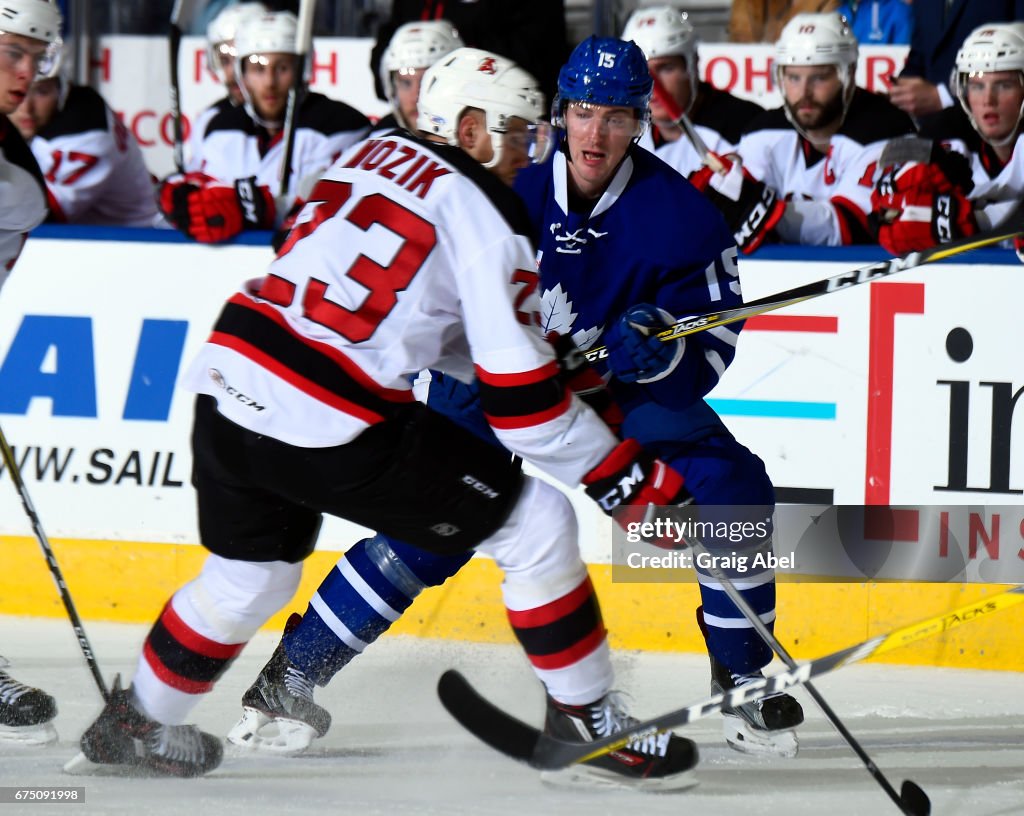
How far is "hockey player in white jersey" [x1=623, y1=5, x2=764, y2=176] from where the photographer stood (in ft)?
14.2

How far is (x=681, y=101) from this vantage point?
4324 millimetres

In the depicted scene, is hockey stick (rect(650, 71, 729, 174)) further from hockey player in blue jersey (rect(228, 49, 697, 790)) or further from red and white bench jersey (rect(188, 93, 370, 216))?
hockey player in blue jersey (rect(228, 49, 697, 790))

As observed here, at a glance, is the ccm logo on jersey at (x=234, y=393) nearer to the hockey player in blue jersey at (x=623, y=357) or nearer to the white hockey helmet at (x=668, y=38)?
the hockey player in blue jersey at (x=623, y=357)

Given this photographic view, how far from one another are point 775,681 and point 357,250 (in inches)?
38.4

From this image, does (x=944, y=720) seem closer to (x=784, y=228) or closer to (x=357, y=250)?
(x=784, y=228)

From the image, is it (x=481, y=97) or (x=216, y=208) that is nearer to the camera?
(x=481, y=97)

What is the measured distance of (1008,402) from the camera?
11.4 feet

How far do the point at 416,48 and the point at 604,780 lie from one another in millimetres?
2346

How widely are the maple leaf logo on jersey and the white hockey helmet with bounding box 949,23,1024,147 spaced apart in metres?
1.47

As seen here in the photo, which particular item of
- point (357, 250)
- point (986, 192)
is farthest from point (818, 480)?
point (357, 250)

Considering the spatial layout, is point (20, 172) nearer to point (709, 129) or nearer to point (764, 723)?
point (764, 723)

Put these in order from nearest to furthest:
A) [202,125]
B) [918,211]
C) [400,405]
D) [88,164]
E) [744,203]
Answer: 1. [400,405]
2. [918,211]
3. [744,203]
4. [88,164]
5. [202,125]

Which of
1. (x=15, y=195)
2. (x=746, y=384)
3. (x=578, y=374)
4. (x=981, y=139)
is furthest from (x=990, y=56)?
(x=15, y=195)

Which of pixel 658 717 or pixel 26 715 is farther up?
pixel 658 717
